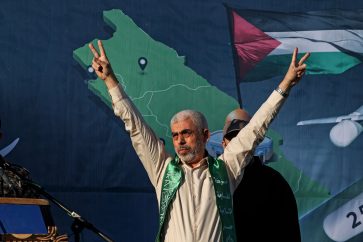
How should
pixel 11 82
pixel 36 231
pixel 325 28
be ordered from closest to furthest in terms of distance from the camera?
pixel 36 231, pixel 11 82, pixel 325 28

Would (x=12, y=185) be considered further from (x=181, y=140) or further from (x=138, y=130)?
(x=181, y=140)

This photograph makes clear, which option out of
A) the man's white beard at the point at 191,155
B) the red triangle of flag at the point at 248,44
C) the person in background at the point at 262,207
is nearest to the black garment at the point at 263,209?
the person in background at the point at 262,207

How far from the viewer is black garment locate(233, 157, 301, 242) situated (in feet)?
14.6

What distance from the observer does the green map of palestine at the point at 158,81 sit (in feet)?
18.9

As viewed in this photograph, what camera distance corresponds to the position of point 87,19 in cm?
575

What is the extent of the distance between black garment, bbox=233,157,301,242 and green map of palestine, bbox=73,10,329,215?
123cm

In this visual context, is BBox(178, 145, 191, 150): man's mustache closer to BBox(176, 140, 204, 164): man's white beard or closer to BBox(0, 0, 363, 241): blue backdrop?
BBox(176, 140, 204, 164): man's white beard

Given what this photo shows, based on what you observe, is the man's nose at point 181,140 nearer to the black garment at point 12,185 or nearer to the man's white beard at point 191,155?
the man's white beard at point 191,155

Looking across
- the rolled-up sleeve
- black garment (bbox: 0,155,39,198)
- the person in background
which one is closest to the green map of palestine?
the person in background

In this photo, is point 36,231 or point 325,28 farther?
point 325,28

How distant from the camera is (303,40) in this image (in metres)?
6.01

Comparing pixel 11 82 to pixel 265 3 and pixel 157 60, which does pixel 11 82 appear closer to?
pixel 157 60

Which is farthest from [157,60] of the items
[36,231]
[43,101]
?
[36,231]

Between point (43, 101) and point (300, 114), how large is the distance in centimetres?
155
